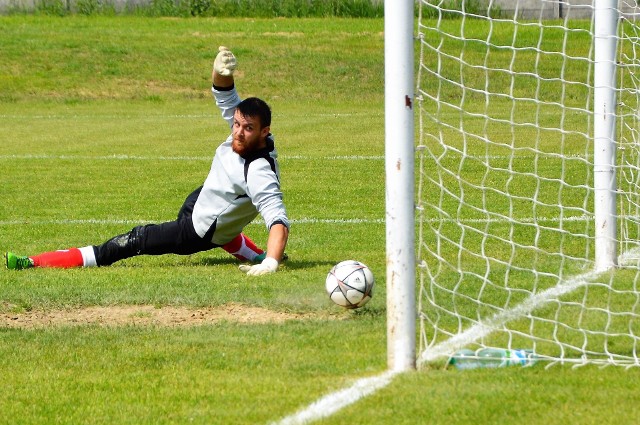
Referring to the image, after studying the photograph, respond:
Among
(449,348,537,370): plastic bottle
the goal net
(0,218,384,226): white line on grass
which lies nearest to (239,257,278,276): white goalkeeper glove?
the goal net

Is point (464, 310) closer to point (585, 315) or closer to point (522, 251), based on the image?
point (585, 315)

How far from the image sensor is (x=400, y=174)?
5.43 metres

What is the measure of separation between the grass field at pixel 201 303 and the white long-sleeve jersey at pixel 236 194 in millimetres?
357

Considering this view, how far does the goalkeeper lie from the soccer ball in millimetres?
1224

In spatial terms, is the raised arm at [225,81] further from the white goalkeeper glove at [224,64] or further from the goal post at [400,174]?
the goal post at [400,174]

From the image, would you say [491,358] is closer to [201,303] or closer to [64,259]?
[201,303]

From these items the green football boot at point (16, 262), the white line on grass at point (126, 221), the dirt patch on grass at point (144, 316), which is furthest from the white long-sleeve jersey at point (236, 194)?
the white line on grass at point (126, 221)

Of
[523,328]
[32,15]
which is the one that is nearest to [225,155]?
[523,328]

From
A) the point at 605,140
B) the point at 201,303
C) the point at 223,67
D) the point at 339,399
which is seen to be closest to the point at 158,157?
the point at 223,67

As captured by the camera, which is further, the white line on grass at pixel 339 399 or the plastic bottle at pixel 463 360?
the plastic bottle at pixel 463 360

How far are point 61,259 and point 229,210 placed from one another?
4.55ft

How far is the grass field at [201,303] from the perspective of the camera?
513 centimetres

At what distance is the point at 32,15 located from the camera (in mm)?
40344

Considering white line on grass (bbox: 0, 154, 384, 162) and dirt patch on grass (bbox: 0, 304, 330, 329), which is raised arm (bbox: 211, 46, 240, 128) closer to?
dirt patch on grass (bbox: 0, 304, 330, 329)
